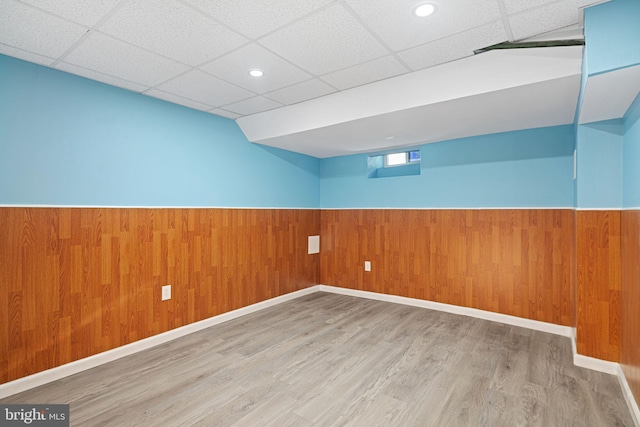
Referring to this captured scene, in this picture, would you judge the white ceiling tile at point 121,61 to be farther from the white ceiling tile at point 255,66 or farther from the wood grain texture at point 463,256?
the wood grain texture at point 463,256


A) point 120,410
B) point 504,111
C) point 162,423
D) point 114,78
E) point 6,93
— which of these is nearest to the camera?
point 162,423

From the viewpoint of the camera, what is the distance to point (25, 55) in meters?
2.10

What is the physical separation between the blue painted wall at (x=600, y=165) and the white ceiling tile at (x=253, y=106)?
2.72 meters

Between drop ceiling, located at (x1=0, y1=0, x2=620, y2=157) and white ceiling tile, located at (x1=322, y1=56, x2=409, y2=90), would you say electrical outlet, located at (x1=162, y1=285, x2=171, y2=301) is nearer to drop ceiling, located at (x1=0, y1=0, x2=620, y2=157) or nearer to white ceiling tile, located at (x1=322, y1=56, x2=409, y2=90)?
drop ceiling, located at (x1=0, y1=0, x2=620, y2=157)

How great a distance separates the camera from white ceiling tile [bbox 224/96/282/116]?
3.02 metres

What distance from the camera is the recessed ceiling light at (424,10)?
164 centimetres

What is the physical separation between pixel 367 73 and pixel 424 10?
0.81 metres

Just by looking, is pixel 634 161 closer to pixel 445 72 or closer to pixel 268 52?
pixel 445 72

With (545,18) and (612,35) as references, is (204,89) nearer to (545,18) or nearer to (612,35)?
(545,18)

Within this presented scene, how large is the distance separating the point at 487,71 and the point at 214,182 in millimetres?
2766

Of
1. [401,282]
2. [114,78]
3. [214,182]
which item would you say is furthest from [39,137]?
[401,282]

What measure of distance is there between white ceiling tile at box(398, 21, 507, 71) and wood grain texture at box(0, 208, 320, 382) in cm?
249

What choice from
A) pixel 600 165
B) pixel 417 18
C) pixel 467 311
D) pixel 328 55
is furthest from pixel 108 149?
pixel 467 311

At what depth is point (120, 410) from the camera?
1.95 metres
